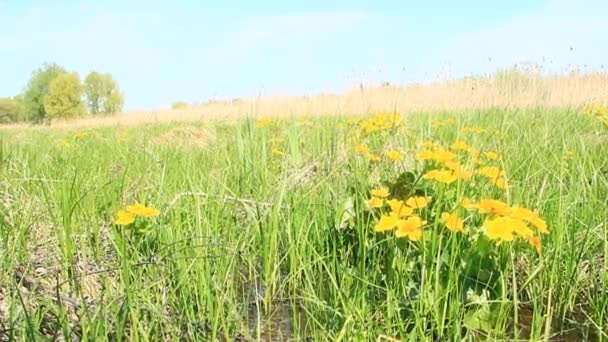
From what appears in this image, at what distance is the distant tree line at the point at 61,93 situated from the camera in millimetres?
50156

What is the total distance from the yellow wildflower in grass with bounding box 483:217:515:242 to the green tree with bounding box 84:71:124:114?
55.5 meters

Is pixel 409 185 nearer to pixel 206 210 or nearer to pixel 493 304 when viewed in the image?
pixel 493 304

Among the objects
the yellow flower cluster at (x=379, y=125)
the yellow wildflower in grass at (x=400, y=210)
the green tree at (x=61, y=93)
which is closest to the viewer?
the yellow wildflower in grass at (x=400, y=210)

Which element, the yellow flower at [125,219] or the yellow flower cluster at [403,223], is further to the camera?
the yellow flower at [125,219]

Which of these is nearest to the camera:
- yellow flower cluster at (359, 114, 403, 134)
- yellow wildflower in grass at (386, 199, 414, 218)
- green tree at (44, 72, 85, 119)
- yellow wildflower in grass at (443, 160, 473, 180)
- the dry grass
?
yellow wildflower in grass at (386, 199, 414, 218)

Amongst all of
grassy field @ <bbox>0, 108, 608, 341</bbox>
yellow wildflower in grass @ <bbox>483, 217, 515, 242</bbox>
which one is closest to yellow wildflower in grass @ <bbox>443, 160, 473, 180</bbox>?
grassy field @ <bbox>0, 108, 608, 341</bbox>

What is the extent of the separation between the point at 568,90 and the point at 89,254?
9.21 metres

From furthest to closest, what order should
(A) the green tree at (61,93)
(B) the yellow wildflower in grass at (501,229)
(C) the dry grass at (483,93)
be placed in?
(A) the green tree at (61,93) < (C) the dry grass at (483,93) < (B) the yellow wildflower in grass at (501,229)

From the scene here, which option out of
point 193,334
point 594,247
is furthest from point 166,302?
point 594,247

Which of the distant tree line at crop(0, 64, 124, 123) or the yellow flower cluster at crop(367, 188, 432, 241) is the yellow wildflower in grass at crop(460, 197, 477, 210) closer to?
the yellow flower cluster at crop(367, 188, 432, 241)

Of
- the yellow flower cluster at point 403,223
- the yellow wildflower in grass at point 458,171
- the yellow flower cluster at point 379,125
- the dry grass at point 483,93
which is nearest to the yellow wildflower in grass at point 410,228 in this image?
the yellow flower cluster at point 403,223

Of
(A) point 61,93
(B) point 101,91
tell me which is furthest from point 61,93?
(B) point 101,91

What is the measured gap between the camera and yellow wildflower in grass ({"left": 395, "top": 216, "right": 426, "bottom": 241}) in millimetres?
1107

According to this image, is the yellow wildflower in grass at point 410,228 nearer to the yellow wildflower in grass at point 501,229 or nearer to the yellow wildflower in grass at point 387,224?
the yellow wildflower in grass at point 387,224
